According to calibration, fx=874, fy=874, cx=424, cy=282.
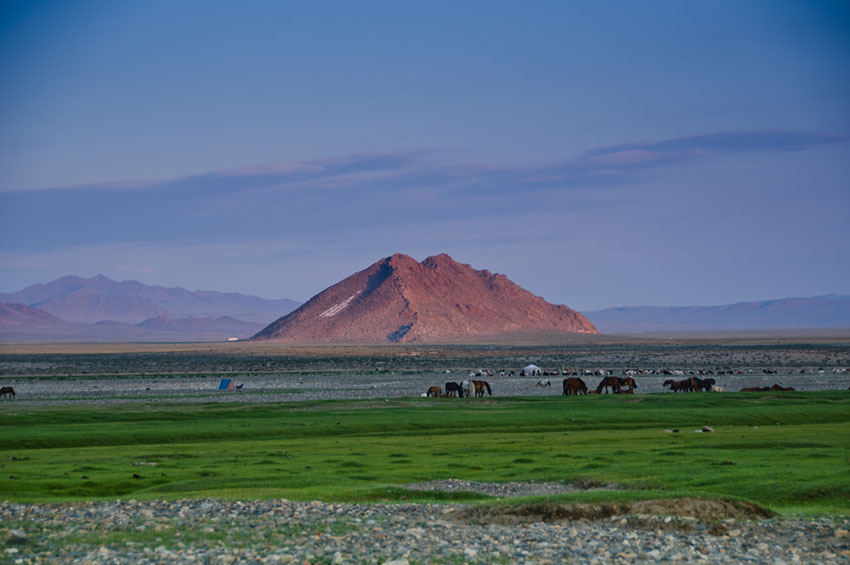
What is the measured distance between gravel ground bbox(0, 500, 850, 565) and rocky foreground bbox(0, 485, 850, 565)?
20 mm

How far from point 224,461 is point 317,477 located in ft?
19.3

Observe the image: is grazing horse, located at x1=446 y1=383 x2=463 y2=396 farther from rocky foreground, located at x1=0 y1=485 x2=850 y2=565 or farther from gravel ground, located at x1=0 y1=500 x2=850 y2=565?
gravel ground, located at x1=0 y1=500 x2=850 y2=565

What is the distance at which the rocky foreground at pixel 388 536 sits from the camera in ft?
47.5

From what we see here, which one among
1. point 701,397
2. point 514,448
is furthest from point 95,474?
point 701,397

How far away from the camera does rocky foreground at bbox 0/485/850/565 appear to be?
14.5 m

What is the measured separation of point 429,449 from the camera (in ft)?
107

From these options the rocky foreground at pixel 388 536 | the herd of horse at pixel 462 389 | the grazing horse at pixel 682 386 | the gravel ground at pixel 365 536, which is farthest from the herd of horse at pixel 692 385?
the rocky foreground at pixel 388 536

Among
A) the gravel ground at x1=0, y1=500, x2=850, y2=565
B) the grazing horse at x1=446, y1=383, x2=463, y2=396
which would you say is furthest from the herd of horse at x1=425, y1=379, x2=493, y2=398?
the gravel ground at x1=0, y1=500, x2=850, y2=565

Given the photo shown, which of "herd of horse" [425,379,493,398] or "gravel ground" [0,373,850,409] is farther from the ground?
"herd of horse" [425,379,493,398]

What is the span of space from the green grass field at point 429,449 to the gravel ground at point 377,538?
199 cm

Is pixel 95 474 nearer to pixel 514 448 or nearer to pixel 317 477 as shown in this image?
pixel 317 477

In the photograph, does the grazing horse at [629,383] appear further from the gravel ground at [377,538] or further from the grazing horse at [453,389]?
the gravel ground at [377,538]

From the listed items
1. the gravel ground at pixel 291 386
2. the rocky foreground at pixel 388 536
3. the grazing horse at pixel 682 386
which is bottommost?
the gravel ground at pixel 291 386

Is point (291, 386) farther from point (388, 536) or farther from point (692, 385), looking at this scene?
point (388, 536)
